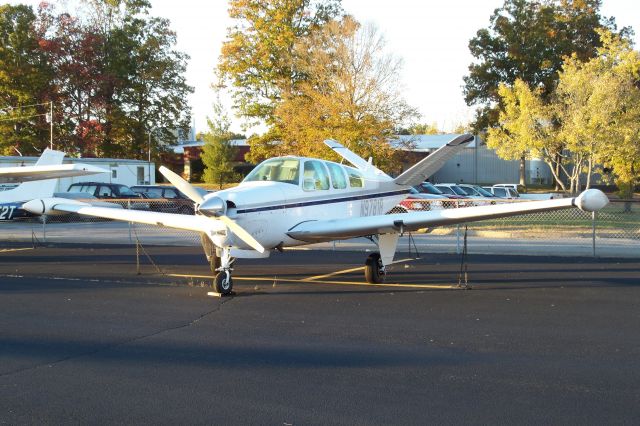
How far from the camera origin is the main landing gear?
1165 centimetres

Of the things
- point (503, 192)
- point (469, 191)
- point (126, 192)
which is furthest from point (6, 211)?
point (503, 192)

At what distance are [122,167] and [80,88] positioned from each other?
11.0 meters

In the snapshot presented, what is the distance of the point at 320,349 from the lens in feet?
26.2

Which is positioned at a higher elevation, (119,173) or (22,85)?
(22,85)

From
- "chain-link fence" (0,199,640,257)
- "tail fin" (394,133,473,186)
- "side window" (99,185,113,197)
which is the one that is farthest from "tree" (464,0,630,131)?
"tail fin" (394,133,473,186)

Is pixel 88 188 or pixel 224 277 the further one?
pixel 88 188

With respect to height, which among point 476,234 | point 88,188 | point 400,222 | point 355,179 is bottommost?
point 476,234

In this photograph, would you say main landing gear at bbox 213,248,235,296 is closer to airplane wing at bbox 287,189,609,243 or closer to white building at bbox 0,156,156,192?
airplane wing at bbox 287,189,609,243

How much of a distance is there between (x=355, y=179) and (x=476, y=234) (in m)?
10.9

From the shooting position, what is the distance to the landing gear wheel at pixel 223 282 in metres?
11.6

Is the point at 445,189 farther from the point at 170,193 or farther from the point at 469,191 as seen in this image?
the point at 170,193

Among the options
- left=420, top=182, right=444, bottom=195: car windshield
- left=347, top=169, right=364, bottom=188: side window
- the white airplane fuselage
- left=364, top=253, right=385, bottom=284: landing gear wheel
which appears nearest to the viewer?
the white airplane fuselage

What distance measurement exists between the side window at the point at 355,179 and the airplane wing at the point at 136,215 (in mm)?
3182

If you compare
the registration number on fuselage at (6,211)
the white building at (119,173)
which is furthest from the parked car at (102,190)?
the registration number on fuselage at (6,211)
